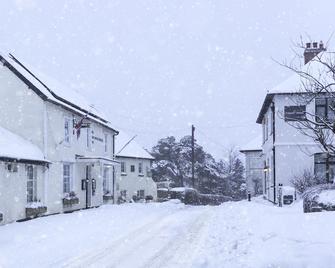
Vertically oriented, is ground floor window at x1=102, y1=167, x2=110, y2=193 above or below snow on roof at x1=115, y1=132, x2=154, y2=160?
below

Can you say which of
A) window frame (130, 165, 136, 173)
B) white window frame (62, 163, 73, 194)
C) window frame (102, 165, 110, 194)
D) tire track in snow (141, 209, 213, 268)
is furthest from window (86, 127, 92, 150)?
window frame (130, 165, 136, 173)

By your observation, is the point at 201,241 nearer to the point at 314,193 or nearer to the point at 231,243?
the point at 231,243

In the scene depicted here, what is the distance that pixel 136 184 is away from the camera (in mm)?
53531

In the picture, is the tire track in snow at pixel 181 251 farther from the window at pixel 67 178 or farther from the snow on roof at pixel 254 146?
the snow on roof at pixel 254 146

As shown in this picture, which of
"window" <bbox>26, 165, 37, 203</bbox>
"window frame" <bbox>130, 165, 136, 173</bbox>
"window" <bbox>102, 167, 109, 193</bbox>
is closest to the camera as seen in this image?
"window" <bbox>26, 165, 37, 203</bbox>

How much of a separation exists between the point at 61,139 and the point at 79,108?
4.02 meters

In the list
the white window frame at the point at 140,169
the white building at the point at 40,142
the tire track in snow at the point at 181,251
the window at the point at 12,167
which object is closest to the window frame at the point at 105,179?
the white building at the point at 40,142

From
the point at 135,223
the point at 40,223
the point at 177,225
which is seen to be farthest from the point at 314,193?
the point at 40,223

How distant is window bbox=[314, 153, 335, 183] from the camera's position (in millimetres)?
28953

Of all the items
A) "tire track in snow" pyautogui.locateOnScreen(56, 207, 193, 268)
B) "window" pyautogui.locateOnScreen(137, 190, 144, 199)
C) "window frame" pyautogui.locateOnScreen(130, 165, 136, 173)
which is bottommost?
"window" pyautogui.locateOnScreen(137, 190, 144, 199)

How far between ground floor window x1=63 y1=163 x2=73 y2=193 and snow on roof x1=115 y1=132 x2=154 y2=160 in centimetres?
2392

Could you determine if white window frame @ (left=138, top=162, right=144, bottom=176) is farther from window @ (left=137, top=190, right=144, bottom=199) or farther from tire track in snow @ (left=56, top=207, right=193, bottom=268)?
tire track in snow @ (left=56, top=207, right=193, bottom=268)

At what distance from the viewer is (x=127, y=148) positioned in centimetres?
5403

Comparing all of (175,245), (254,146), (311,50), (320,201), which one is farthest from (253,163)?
(175,245)
